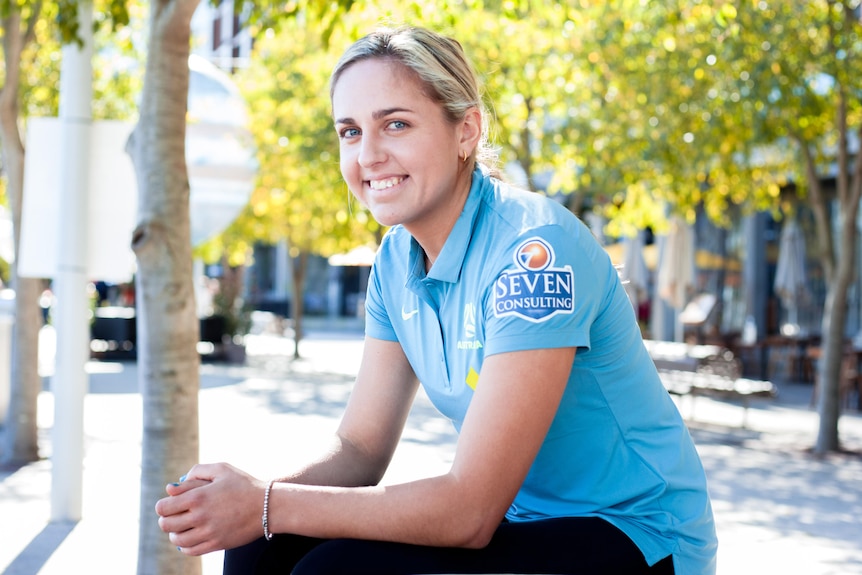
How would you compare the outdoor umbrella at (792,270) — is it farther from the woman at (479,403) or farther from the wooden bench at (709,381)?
the woman at (479,403)

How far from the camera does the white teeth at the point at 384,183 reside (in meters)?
2.37

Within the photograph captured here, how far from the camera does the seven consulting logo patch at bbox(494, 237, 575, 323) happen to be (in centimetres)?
203

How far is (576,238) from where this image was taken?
213cm

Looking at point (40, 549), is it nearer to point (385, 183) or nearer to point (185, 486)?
point (185, 486)

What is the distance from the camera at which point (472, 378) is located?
2244mm

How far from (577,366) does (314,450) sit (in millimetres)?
7082

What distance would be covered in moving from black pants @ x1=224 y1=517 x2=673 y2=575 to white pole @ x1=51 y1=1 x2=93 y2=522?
13.6 feet

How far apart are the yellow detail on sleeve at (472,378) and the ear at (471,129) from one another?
0.52 m

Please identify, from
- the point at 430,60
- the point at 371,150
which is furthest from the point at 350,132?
the point at 430,60

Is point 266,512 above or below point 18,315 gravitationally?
below

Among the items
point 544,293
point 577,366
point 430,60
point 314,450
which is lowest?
point 314,450

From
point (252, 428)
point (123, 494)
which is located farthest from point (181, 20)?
Answer: point (252, 428)

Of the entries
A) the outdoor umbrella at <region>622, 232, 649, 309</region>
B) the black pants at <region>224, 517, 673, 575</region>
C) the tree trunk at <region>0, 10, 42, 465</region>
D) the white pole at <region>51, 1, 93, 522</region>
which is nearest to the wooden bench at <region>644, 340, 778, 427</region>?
the outdoor umbrella at <region>622, 232, 649, 309</region>

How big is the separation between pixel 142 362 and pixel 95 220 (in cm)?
213
